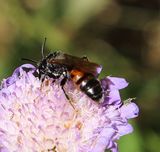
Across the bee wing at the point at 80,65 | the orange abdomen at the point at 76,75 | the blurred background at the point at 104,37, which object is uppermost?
the blurred background at the point at 104,37

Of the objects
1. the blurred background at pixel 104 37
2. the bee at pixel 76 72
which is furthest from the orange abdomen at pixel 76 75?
the blurred background at pixel 104 37

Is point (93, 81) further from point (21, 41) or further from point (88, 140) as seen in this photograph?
point (21, 41)

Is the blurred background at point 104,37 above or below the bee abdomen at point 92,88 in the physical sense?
above

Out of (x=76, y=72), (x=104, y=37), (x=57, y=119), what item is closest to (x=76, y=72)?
(x=76, y=72)

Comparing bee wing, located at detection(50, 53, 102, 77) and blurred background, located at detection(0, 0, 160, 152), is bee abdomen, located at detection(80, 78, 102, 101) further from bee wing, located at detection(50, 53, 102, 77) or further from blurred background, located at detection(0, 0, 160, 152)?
blurred background, located at detection(0, 0, 160, 152)

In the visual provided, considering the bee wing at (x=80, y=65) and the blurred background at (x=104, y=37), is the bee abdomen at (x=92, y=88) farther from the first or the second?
the blurred background at (x=104, y=37)

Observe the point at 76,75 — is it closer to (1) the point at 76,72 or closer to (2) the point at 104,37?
(1) the point at 76,72
